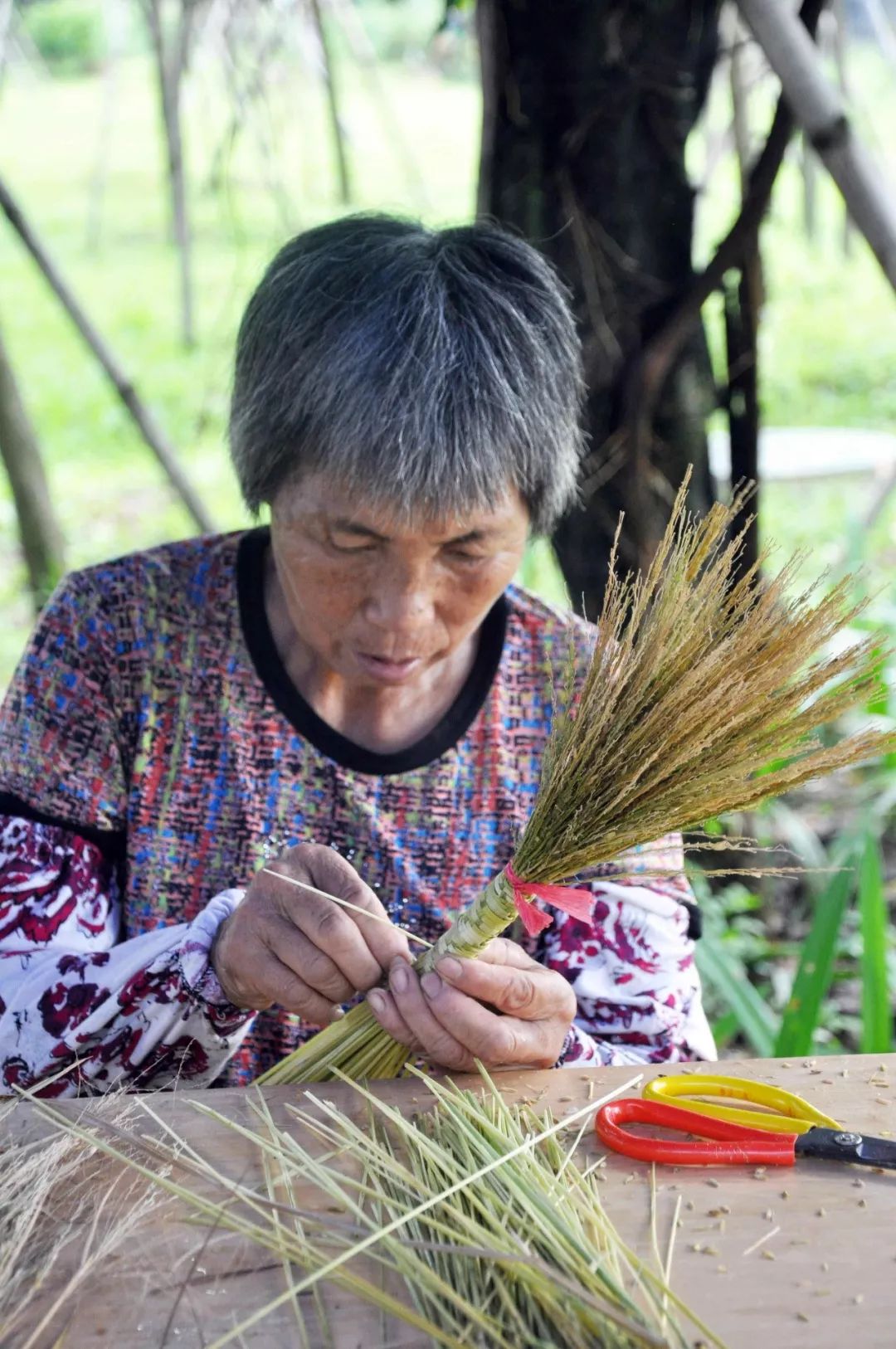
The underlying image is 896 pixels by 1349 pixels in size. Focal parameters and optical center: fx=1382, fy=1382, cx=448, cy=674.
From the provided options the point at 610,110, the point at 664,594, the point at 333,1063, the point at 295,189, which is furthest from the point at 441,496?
the point at 295,189

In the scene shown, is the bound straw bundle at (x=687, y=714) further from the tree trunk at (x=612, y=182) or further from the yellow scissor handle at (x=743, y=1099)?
the tree trunk at (x=612, y=182)

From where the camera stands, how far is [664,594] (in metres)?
1.20

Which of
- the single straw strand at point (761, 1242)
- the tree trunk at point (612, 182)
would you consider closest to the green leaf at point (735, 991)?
the tree trunk at point (612, 182)

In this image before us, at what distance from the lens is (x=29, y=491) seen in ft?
13.6

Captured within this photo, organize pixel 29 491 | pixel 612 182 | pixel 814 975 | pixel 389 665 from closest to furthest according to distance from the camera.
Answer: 1. pixel 389 665
2. pixel 814 975
3. pixel 612 182
4. pixel 29 491

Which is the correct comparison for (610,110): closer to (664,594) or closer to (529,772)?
(529,772)

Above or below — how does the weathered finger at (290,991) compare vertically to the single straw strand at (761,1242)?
above

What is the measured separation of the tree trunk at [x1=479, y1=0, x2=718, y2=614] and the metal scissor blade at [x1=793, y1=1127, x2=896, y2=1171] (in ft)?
4.91

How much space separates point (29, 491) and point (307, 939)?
3154 millimetres

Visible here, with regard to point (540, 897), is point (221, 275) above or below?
above

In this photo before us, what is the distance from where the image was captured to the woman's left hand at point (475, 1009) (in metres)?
1.27

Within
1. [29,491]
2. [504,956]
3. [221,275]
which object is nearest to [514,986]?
[504,956]

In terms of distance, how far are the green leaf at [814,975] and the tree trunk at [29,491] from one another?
260 centimetres

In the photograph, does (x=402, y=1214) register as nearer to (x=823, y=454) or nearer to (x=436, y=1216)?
(x=436, y=1216)
